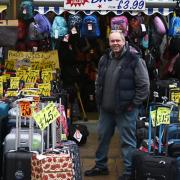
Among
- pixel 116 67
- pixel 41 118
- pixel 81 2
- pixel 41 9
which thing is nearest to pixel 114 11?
pixel 81 2

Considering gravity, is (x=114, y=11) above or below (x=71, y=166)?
above

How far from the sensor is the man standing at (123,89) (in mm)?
6188

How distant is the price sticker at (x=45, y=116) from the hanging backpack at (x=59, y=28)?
138 inches

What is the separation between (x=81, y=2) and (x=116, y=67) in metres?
2.56

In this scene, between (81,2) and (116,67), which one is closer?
(116,67)

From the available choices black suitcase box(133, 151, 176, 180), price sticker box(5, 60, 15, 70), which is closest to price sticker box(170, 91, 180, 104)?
black suitcase box(133, 151, 176, 180)

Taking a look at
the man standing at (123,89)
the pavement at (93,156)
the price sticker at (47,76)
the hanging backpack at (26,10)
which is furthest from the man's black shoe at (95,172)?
the hanging backpack at (26,10)

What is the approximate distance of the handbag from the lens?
837cm

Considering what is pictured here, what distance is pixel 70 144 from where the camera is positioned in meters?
5.75

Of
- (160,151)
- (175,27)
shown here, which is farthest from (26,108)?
(175,27)

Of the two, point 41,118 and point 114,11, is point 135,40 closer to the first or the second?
point 114,11

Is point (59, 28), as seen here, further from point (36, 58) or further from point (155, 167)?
point (155, 167)

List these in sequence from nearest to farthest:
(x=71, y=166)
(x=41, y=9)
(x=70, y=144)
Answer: (x=71, y=166) → (x=70, y=144) → (x=41, y=9)

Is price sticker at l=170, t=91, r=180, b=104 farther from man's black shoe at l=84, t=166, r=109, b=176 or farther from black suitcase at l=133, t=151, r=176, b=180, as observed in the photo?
black suitcase at l=133, t=151, r=176, b=180
